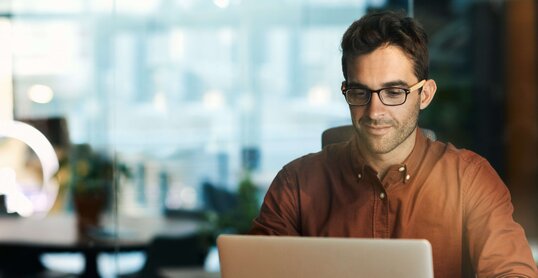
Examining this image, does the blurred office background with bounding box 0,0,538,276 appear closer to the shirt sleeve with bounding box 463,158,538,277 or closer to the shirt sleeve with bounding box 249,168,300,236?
the shirt sleeve with bounding box 249,168,300,236

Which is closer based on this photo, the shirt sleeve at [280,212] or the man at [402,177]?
the man at [402,177]

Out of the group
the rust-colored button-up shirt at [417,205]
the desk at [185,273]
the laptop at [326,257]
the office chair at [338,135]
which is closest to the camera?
the laptop at [326,257]

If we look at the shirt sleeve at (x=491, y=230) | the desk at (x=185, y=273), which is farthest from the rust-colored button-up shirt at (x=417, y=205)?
the desk at (x=185, y=273)

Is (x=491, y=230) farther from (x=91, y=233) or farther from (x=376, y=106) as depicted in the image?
(x=91, y=233)

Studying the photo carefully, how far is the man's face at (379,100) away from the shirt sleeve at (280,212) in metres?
0.27

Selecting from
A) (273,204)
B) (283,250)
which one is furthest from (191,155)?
(283,250)

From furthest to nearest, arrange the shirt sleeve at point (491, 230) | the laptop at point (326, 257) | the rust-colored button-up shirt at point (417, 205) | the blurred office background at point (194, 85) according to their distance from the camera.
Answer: the blurred office background at point (194, 85), the rust-colored button-up shirt at point (417, 205), the shirt sleeve at point (491, 230), the laptop at point (326, 257)

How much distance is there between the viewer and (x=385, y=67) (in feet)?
7.14

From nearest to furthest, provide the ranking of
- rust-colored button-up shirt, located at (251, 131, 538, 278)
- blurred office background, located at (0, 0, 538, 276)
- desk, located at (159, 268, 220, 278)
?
1. rust-colored button-up shirt, located at (251, 131, 538, 278)
2. blurred office background, located at (0, 0, 538, 276)
3. desk, located at (159, 268, 220, 278)

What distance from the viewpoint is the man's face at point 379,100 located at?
7.13 ft

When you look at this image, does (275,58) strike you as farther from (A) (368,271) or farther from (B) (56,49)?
(A) (368,271)

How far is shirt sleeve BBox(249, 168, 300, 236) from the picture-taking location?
2.34 m

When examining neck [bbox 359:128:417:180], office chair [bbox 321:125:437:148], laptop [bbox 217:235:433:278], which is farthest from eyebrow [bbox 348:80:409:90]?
laptop [bbox 217:235:433:278]

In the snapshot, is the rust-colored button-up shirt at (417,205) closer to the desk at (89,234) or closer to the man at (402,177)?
the man at (402,177)
